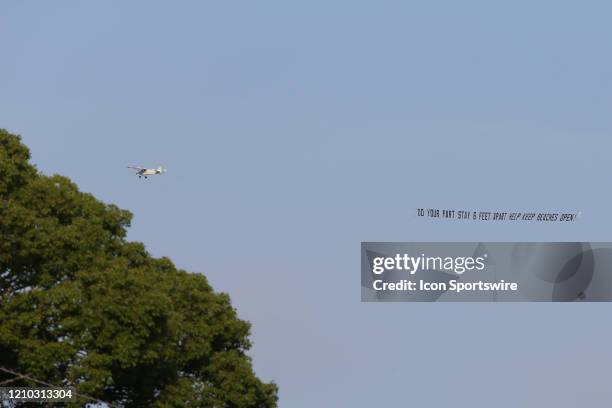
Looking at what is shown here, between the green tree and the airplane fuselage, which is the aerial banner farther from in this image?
the green tree

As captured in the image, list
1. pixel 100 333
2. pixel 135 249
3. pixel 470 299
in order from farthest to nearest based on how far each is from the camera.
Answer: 1. pixel 470 299
2. pixel 135 249
3. pixel 100 333

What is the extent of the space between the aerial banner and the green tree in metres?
11.5

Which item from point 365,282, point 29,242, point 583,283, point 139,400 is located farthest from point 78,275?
point 583,283

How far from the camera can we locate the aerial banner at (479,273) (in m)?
67.1

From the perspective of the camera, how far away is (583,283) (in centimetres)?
6769

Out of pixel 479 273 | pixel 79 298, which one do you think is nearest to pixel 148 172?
pixel 479 273

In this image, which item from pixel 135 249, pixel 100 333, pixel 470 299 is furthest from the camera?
pixel 470 299

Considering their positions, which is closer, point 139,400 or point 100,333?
point 100,333

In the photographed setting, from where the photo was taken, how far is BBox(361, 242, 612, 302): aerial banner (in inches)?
2640

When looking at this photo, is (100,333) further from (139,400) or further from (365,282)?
(365,282)

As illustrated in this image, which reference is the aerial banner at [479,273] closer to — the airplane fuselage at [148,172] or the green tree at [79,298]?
the airplane fuselage at [148,172]

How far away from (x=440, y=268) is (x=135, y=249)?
14274mm

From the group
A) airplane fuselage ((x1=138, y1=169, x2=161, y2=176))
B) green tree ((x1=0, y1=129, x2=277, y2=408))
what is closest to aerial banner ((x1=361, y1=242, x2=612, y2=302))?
airplane fuselage ((x1=138, y1=169, x2=161, y2=176))

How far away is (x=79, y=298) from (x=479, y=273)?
62.7 feet
